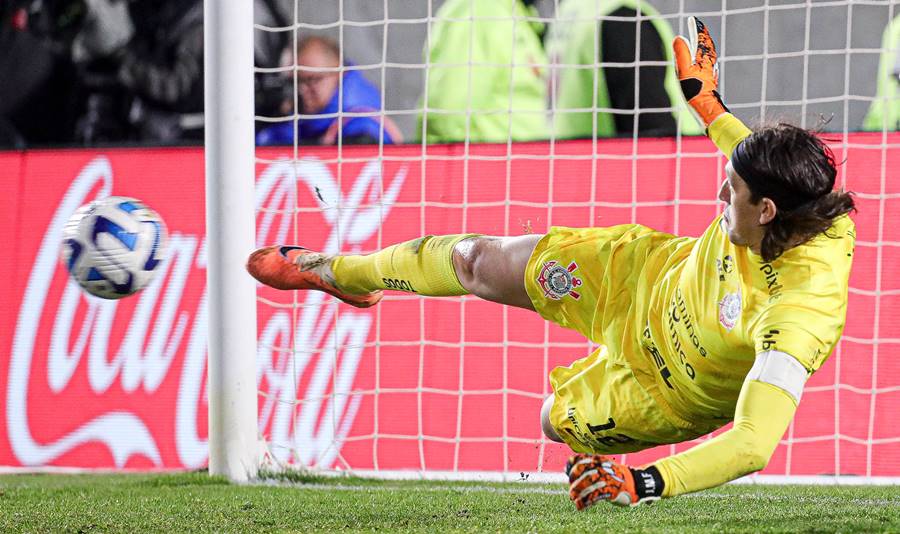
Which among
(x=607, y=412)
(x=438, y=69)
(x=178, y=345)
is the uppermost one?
(x=438, y=69)

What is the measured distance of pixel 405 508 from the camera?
129 inches

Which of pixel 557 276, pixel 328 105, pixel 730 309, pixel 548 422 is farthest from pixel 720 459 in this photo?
pixel 328 105

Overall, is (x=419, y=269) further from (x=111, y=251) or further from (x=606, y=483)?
(x=606, y=483)

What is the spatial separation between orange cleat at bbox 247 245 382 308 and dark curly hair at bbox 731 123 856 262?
131 centimetres

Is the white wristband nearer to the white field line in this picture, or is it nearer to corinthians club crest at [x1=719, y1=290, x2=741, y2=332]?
corinthians club crest at [x1=719, y1=290, x2=741, y2=332]

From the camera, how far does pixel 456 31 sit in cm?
500

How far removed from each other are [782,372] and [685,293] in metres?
0.55

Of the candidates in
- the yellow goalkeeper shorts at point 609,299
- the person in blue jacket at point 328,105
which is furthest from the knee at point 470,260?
the person in blue jacket at point 328,105

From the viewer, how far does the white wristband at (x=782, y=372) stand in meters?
1.99

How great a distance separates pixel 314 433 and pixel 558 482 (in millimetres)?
1184

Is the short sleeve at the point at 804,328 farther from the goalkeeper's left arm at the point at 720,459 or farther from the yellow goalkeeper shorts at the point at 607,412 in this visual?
the yellow goalkeeper shorts at the point at 607,412

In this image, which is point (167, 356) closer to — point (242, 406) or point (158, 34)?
point (242, 406)

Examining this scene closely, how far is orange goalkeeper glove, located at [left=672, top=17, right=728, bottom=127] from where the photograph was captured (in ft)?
9.23

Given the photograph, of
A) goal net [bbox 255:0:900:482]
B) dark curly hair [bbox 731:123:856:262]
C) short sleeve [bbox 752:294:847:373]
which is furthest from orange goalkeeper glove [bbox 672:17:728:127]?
goal net [bbox 255:0:900:482]
